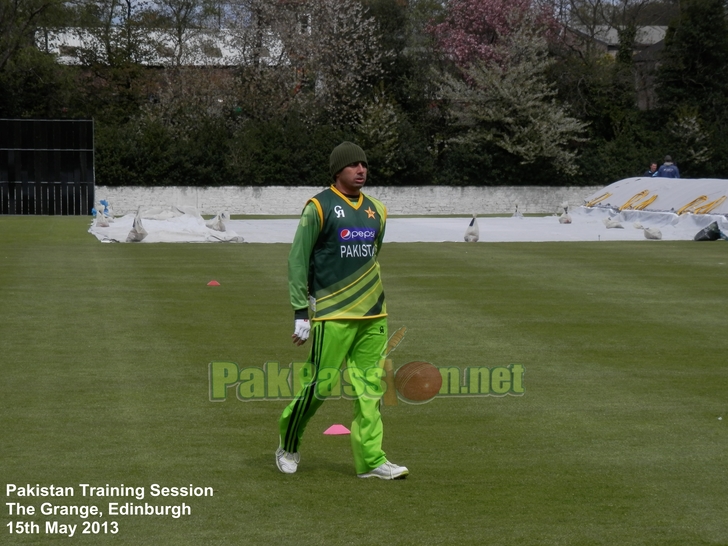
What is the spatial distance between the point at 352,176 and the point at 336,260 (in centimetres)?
50

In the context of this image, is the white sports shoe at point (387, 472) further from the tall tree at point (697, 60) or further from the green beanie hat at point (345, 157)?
the tall tree at point (697, 60)

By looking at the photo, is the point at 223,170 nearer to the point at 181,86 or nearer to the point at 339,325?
the point at 181,86

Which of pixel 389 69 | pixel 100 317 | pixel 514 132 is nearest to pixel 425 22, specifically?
pixel 389 69

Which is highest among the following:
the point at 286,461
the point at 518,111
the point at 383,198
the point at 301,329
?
the point at 518,111

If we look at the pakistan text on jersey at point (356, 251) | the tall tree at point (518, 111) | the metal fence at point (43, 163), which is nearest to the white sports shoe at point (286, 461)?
the pakistan text on jersey at point (356, 251)

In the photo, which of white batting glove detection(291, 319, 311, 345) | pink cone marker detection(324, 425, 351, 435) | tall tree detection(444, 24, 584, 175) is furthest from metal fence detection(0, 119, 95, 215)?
white batting glove detection(291, 319, 311, 345)

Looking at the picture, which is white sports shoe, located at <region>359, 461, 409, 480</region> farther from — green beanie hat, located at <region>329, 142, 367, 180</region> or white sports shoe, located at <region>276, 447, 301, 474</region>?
green beanie hat, located at <region>329, 142, 367, 180</region>

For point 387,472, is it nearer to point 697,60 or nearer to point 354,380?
point 354,380

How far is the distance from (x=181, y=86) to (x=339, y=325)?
4543 centimetres

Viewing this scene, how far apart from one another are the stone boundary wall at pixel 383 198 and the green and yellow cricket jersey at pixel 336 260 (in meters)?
38.1

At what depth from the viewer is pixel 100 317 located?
1302cm

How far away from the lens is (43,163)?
3916cm

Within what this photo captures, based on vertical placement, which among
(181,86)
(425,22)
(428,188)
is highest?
(425,22)

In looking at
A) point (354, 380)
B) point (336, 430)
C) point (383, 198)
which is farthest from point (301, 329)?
point (383, 198)
